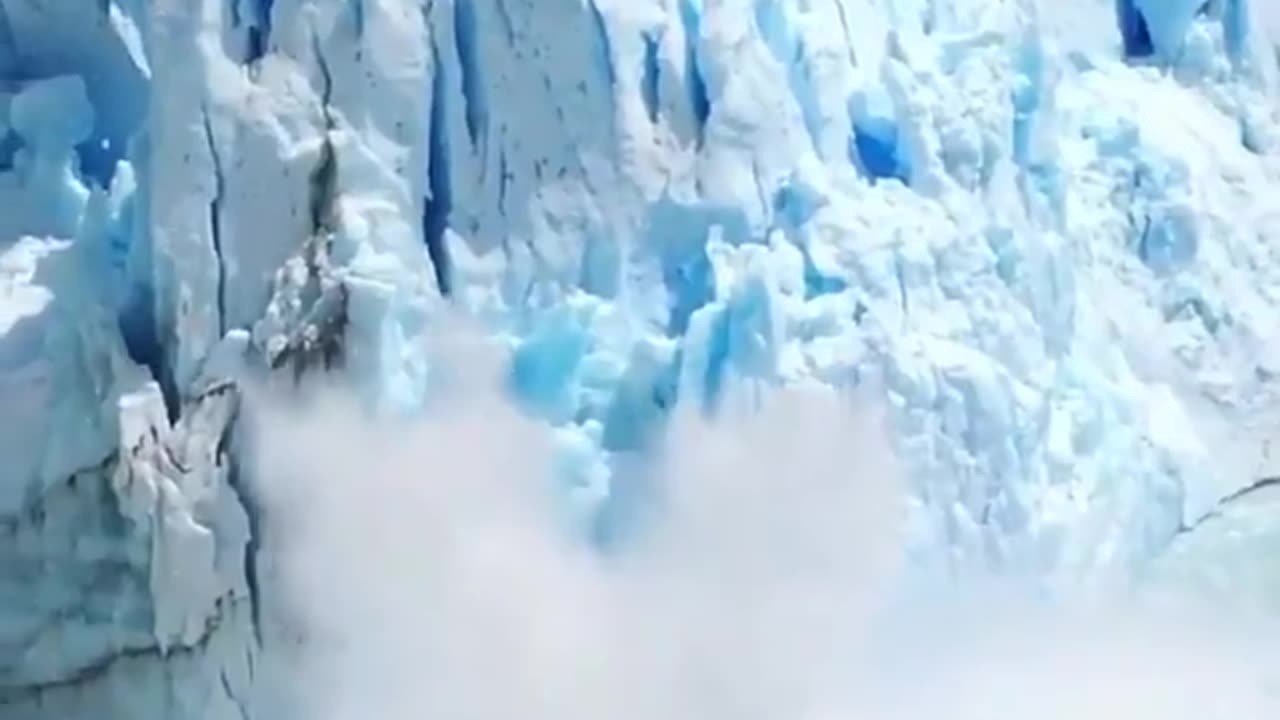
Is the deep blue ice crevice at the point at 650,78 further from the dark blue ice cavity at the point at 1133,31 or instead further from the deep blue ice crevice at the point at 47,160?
the dark blue ice cavity at the point at 1133,31

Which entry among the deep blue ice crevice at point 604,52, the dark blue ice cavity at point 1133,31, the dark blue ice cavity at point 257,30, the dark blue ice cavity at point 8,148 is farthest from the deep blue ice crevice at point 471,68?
the dark blue ice cavity at point 1133,31

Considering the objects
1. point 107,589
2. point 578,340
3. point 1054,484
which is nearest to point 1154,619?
point 1054,484

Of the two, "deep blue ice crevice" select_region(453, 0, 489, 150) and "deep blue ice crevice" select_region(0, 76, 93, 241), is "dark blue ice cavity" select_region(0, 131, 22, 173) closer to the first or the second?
"deep blue ice crevice" select_region(0, 76, 93, 241)

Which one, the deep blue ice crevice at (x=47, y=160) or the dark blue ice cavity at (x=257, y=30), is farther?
the deep blue ice crevice at (x=47, y=160)

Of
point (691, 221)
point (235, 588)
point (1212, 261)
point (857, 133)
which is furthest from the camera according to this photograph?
point (1212, 261)

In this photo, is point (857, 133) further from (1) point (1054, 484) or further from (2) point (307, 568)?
(2) point (307, 568)

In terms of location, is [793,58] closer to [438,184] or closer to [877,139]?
[877,139]

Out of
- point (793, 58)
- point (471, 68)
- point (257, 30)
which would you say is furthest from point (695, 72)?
point (257, 30)

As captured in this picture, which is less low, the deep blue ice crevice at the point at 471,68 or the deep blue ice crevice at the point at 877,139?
the deep blue ice crevice at the point at 471,68

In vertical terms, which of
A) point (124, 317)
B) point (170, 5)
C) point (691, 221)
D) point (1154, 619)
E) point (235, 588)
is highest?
point (170, 5)
